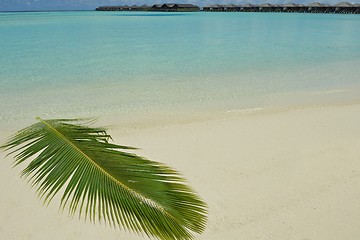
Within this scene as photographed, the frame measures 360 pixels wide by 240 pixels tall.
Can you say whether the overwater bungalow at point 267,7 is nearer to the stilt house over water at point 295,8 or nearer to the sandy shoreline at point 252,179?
the stilt house over water at point 295,8

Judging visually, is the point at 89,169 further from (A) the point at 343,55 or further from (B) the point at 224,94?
(A) the point at 343,55

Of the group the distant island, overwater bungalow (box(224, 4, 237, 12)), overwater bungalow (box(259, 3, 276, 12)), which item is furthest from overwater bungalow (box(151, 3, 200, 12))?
overwater bungalow (box(259, 3, 276, 12))

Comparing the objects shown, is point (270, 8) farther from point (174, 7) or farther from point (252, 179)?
point (252, 179)

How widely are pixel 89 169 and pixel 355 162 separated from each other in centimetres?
403

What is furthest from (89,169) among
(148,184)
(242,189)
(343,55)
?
(343,55)

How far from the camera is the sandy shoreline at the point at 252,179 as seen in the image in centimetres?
315

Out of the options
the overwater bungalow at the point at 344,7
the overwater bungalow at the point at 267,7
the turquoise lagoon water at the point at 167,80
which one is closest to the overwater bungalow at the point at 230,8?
the overwater bungalow at the point at 267,7

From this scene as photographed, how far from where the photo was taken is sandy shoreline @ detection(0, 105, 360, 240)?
315cm

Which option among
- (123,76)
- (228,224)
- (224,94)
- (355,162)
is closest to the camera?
(228,224)

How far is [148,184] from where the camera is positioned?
135 centimetres

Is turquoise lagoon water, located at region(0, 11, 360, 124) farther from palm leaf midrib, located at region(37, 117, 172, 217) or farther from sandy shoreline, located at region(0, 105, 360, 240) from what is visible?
palm leaf midrib, located at region(37, 117, 172, 217)

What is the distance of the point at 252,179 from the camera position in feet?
13.2

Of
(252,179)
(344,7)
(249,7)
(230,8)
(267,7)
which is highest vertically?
(252,179)

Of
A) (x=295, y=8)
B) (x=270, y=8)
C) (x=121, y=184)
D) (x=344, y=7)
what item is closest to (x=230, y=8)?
(x=270, y=8)
